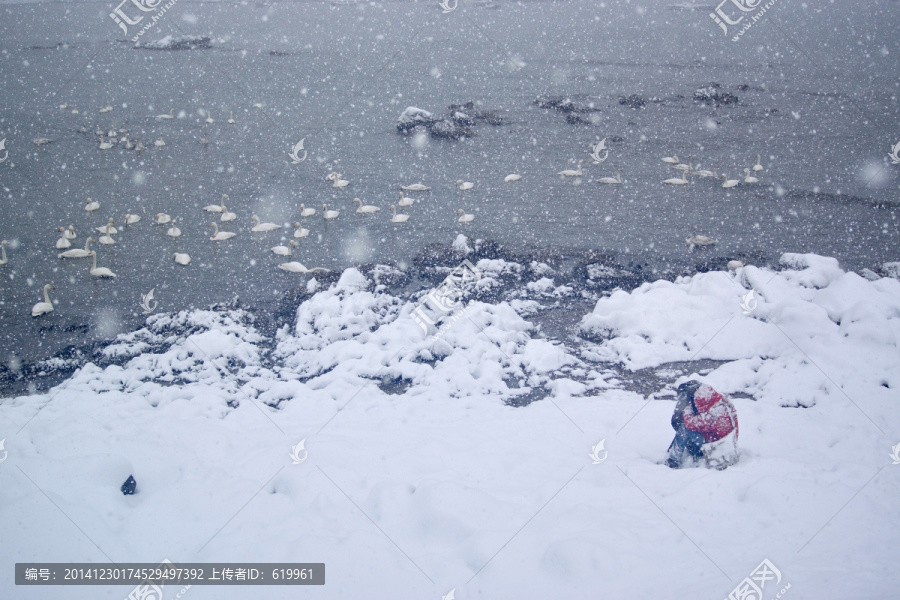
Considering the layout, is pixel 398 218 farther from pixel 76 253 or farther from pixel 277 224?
pixel 76 253

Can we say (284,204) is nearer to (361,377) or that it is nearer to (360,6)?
(361,377)

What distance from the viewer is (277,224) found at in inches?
657

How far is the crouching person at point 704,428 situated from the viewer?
7543mm

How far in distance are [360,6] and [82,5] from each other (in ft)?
81.8

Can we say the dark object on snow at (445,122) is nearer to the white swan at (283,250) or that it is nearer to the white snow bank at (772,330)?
the white swan at (283,250)

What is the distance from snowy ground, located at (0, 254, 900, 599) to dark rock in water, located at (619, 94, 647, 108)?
15899mm

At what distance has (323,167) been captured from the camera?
20578 millimetres

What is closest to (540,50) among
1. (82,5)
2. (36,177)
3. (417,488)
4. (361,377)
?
(36,177)
